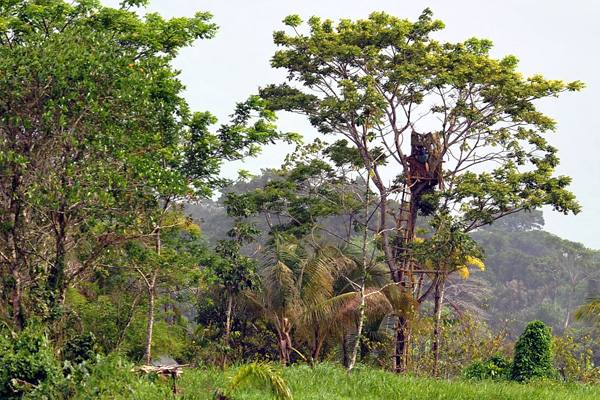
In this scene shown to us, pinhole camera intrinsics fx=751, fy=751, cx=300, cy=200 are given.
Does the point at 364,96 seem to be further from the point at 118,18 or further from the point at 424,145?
the point at 118,18

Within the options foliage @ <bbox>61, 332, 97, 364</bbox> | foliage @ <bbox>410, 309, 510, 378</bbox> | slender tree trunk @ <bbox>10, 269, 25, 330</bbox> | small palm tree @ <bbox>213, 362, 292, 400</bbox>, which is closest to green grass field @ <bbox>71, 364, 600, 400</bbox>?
small palm tree @ <bbox>213, 362, 292, 400</bbox>

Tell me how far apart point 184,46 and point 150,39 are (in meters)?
0.98

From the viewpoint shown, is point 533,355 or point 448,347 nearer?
point 533,355

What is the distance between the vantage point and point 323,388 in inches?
500

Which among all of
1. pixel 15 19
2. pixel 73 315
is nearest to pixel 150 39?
pixel 15 19

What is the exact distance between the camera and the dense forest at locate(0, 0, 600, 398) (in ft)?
39.9

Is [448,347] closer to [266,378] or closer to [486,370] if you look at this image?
[486,370]

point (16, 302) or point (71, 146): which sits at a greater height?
point (71, 146)

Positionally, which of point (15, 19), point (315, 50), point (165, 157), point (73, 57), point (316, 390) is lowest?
point (316, 390)

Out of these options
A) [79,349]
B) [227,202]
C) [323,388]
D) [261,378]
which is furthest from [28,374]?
[227,202]

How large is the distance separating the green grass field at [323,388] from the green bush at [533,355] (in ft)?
4.93

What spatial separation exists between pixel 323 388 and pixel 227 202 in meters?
7.46

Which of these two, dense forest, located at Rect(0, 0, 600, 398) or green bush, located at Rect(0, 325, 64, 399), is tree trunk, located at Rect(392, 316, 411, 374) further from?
green bush, located at Rect(0, 325, 64, 399)

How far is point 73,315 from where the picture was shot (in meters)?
13.9
